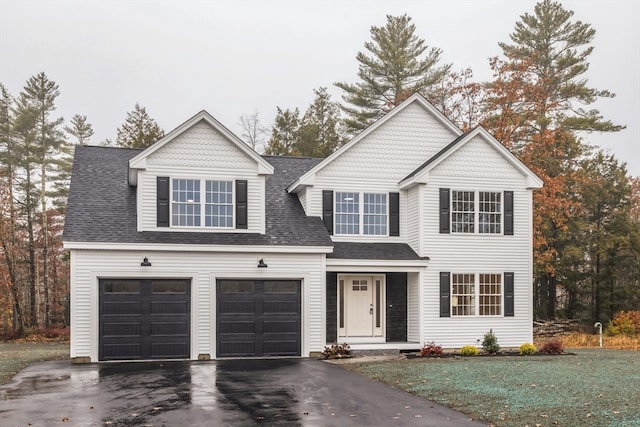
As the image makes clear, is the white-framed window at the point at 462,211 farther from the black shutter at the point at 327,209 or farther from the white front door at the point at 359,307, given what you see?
the black shutter at the point at 327,209

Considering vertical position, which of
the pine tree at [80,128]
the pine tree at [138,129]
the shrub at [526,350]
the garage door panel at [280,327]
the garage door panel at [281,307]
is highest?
the pine tree at [80,128]

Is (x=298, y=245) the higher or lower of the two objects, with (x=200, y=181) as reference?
lower

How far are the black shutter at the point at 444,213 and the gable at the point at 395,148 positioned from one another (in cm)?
174

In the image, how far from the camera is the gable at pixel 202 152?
68.7 ft

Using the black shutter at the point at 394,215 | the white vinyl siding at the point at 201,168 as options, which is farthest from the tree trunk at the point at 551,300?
the white vinyl siding at the point at 201,168

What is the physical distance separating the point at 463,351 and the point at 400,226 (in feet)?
16.1

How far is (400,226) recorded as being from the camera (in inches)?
937

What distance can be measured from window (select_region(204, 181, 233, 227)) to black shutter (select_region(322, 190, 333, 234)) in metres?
3.32

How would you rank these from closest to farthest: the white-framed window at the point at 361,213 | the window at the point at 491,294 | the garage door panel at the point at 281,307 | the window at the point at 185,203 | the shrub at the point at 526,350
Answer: the garage door panel at the point at 281,307 < the window at the point at 185,203 < the shrub at the point at 526,350 < the window at the point at 491,294 < the white-framed window at the point at 361,213

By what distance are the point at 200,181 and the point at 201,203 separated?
667 millimetres

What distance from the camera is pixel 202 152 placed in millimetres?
21219

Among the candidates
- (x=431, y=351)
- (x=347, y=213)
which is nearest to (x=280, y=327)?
(x=431, y=351)

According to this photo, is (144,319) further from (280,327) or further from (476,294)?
(476,294)

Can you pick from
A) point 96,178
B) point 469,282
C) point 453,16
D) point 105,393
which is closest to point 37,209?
point 96,178
